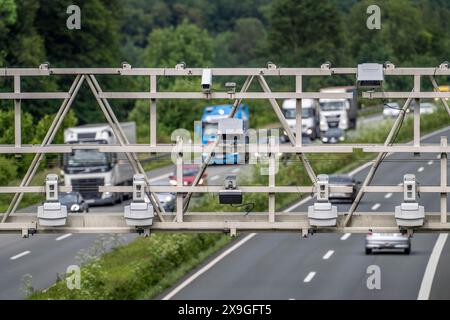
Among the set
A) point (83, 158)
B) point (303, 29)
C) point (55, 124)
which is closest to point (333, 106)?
point (303, 29)

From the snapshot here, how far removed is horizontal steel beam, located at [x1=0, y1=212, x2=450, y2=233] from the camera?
27688 mm

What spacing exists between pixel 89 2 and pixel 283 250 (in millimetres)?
55408

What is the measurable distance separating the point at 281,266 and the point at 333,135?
141 ft

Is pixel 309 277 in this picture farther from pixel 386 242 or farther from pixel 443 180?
pixel 443 180

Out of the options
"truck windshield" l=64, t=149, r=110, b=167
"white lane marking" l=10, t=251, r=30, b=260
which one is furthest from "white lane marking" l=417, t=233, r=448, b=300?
"white lane marking" l=10, t=251, r=30, b=260

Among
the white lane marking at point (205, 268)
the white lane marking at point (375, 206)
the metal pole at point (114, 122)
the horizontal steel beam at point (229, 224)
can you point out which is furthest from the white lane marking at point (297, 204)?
the metal pole at point (114, 122)

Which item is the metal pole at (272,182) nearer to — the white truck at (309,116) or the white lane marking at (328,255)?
the white lane marking at (328,255)

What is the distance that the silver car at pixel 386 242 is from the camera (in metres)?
64.7

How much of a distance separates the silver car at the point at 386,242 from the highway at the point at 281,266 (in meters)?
0.49

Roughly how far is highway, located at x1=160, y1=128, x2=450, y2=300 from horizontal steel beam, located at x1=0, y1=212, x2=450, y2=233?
76.4 feet

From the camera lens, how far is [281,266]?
6209 centimetres

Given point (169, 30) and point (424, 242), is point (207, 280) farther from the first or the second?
point (169, 30)

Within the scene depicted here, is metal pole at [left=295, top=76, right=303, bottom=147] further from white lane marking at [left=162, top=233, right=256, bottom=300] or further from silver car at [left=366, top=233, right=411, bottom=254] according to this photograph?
silver car at [left=366, top=233, right=411, bottom=254]
